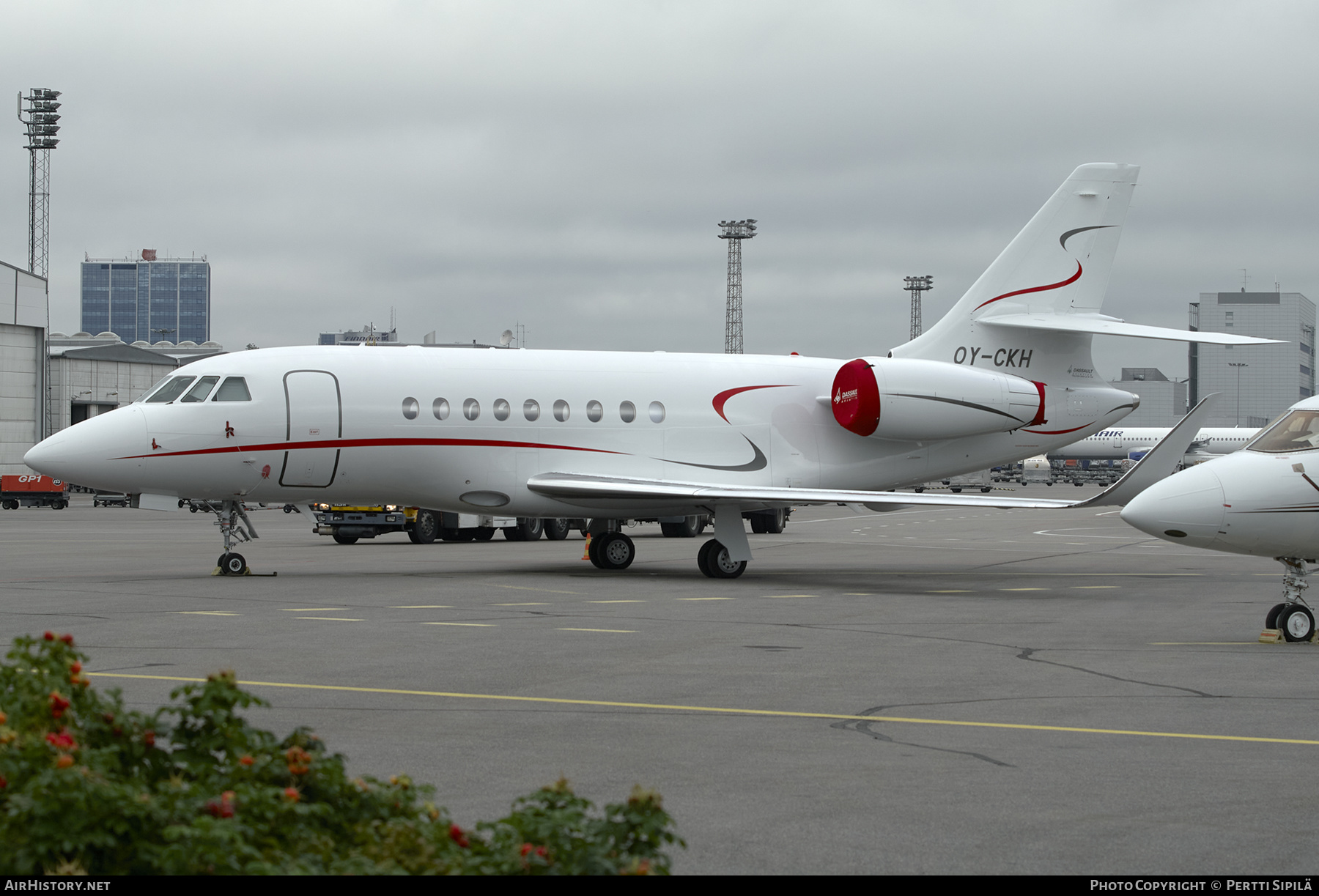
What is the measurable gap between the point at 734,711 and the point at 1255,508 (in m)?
6.82

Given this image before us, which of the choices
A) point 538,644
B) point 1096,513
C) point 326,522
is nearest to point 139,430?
point 538,644

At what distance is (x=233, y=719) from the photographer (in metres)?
4.56

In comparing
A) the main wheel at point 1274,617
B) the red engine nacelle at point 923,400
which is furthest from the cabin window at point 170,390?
the main wheel at point 1274,617

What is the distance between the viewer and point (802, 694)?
10094 millimetres

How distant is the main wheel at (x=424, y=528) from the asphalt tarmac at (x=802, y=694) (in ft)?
34.9

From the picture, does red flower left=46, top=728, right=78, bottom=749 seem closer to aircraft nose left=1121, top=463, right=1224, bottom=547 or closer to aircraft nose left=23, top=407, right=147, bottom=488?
aircraft nose left=1121, top=463, right=1224, bottom=547

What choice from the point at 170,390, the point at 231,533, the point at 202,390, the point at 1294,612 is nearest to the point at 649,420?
the point at 231,533

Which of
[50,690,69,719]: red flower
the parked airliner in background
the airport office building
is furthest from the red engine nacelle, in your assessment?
the airport office building

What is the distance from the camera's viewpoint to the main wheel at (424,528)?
110 feet

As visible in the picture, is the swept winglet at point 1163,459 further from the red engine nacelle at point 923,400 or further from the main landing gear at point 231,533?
the main landing gear at point 231,533

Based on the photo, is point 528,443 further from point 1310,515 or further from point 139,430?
point 1310,515

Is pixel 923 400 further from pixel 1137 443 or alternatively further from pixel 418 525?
pixel 1137 443

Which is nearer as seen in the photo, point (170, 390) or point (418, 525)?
point (170, 390)
